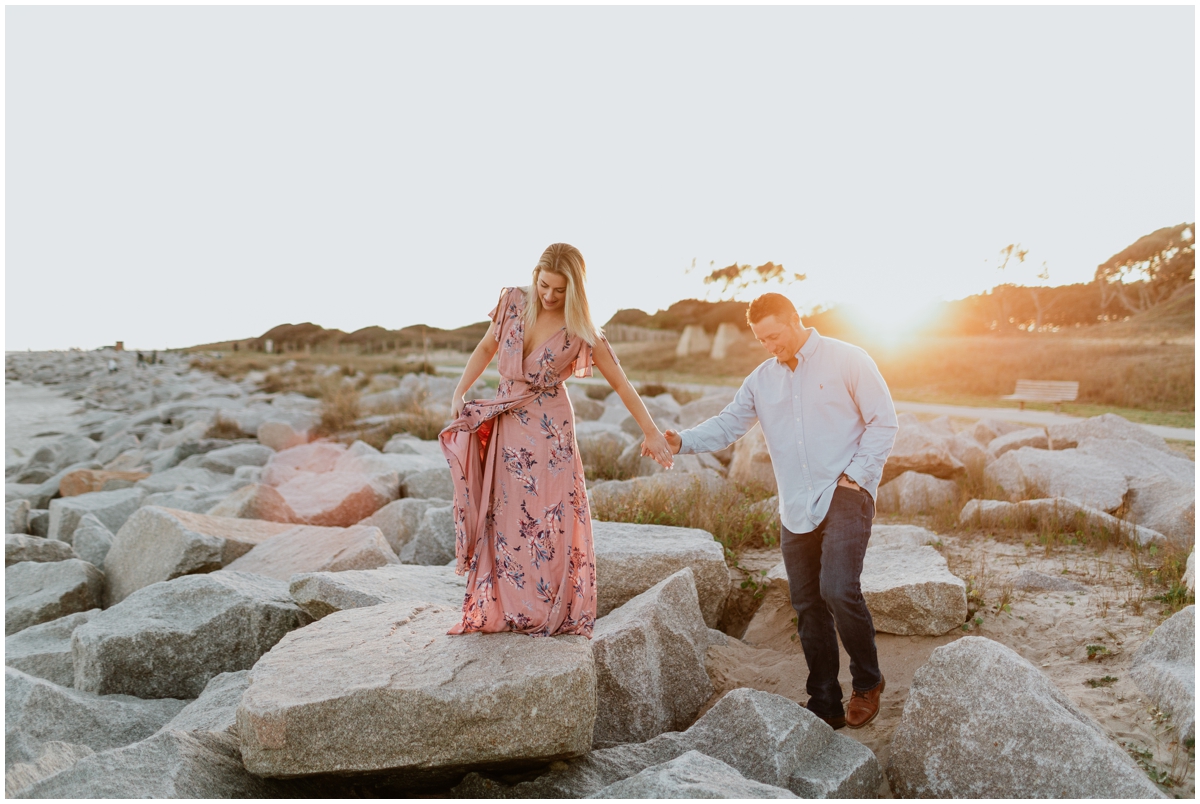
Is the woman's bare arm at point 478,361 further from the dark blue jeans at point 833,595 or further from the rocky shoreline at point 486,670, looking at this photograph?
the dark blue jeans at point 833,595

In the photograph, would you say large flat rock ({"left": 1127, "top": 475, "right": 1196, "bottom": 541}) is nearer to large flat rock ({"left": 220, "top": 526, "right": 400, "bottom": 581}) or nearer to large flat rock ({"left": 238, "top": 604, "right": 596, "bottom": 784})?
large flat rock ({"left": 238, "top": 604, "right": 596, "bottom": 784})

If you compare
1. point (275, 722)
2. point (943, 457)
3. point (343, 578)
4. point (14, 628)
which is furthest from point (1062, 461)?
point (14, 628)

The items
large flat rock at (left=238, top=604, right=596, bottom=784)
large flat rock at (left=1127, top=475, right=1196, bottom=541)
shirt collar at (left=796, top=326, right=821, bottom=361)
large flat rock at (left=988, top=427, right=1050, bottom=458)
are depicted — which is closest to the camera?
large flat rock at (left=238, top=604, right=596, bottom=784)

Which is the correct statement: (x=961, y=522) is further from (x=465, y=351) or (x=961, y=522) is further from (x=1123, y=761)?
(x=465, y=351)

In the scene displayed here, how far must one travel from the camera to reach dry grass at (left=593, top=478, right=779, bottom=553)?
6.88m

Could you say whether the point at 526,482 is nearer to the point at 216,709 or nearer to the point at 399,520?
the point at 216,709

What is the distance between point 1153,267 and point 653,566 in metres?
51.0

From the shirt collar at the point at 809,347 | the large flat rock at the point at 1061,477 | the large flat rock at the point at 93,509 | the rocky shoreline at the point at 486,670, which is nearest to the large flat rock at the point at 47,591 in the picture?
the rocky shoreline at the point at 486,670

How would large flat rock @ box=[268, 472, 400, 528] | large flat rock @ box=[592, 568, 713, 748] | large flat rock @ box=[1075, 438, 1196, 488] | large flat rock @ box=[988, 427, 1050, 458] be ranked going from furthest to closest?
1. large flat rock @ box=[988, 427, 1050, 458]
2. large flat rock @ box=[1075, 438, 1196, 488]
3. large flat rock @ box=[268, 472, 400, 528]
4. large flat rock @ box=[592, 568, 713, 748]

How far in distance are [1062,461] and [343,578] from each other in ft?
23.2

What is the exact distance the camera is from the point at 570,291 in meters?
4.09

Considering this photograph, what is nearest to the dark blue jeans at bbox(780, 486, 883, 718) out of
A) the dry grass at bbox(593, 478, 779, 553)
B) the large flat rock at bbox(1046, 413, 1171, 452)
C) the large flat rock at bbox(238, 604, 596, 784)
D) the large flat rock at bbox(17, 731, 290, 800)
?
the large flat rock at bbox(238, 604, 596, 784)

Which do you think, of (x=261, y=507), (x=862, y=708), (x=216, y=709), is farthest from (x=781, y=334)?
(x=261, y=507)

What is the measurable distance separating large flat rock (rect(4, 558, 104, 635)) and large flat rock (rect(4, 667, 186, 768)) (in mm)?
2142
